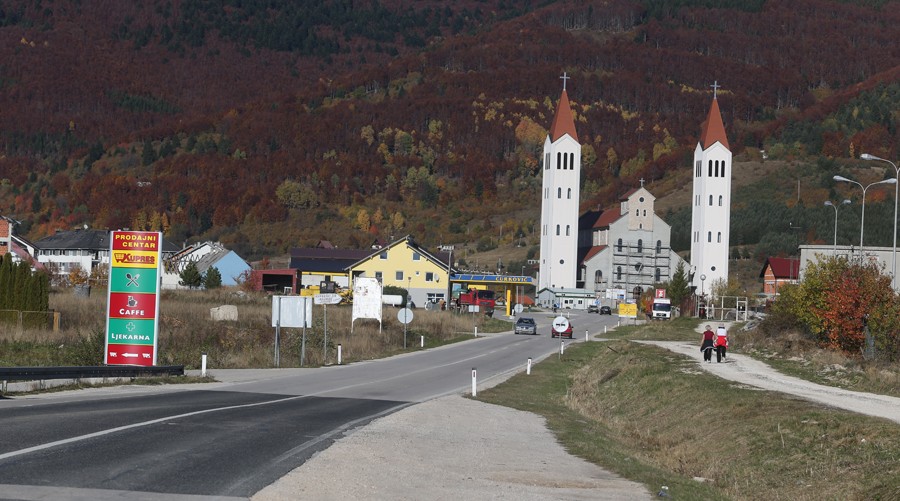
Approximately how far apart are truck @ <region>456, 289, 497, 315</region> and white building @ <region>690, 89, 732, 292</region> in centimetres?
4207

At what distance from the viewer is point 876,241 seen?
5807 inches

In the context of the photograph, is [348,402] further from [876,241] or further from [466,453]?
[876,241]

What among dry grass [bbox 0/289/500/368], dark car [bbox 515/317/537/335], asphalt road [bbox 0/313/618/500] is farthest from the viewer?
dark car [bbox 515/317/537/335]

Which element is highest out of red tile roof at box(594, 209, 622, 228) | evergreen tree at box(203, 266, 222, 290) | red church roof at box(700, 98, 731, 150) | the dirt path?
red church roof at box(700, 98, 731, 150)

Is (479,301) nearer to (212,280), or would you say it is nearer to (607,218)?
(212,280)

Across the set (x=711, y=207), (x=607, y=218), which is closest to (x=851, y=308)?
(x=711, y=207)

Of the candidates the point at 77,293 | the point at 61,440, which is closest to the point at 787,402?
the point at 61,440

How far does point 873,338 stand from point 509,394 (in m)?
15.7

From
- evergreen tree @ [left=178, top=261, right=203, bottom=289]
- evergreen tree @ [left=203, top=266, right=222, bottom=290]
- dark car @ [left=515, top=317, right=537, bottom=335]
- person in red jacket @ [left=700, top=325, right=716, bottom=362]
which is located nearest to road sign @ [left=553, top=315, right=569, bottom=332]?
dark car @ [left=515, top=317, right=537, bottom=335]

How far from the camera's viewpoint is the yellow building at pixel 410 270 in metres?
120

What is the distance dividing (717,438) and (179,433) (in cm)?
1106

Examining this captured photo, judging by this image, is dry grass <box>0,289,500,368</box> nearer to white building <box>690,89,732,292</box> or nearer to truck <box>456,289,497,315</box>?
truck <box>456,289,497,315</box>

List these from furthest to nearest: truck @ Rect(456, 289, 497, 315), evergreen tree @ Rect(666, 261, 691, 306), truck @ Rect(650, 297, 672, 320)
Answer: evergreen tree @ Rect(666, 261, 691, 306)
truck @ Rect(456, 289, 497, 315)
truck @ Rect(650, 297, 672, 320)

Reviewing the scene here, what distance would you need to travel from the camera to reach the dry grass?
37.8 metres
